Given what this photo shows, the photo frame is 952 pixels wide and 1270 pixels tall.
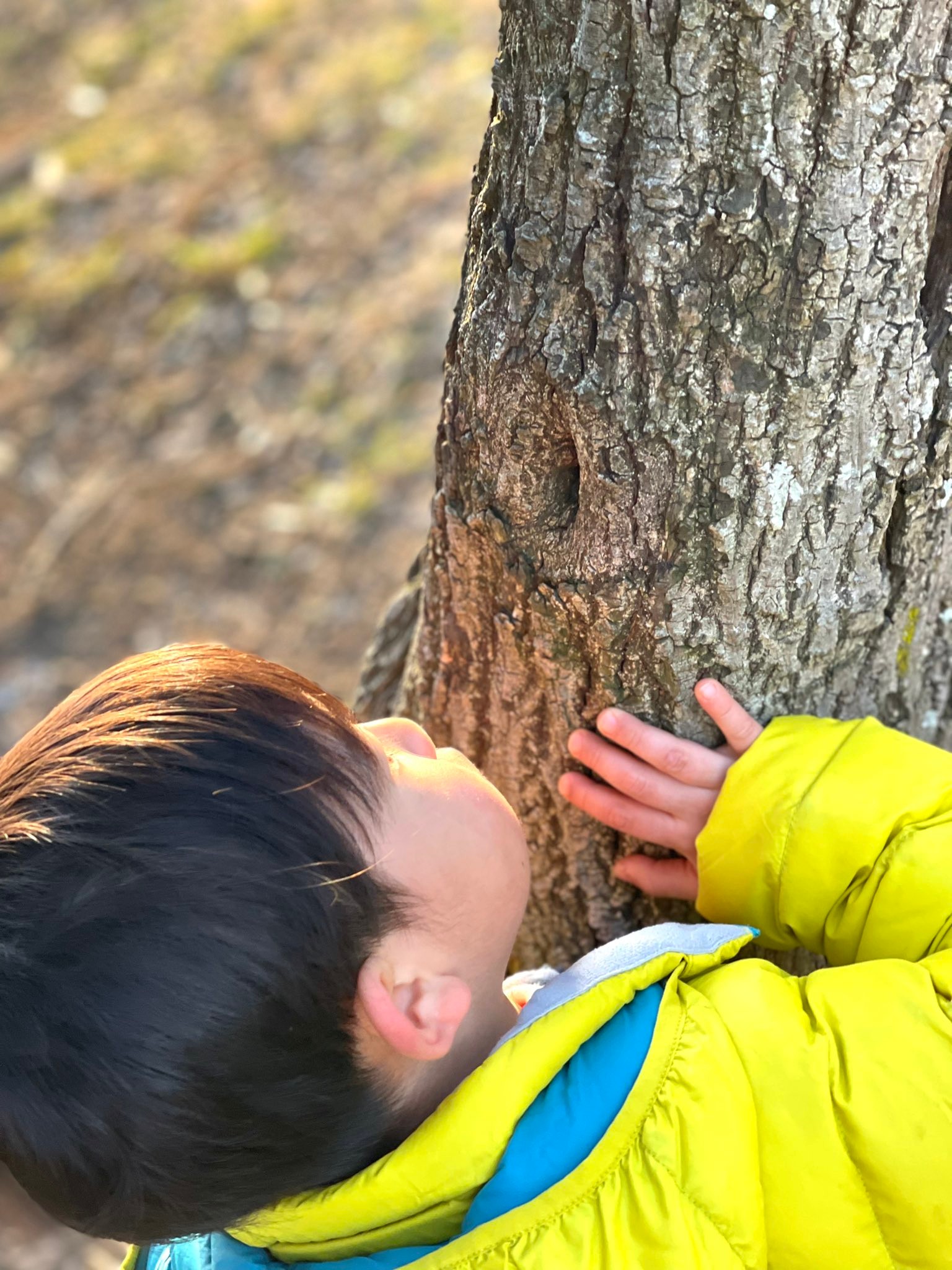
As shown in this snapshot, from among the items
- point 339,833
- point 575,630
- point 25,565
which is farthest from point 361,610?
point 339,833

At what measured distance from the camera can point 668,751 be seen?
1589 mm

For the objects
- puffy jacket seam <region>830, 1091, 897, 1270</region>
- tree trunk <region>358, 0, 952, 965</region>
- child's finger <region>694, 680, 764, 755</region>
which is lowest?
puffy jacket seam <region>830, 1091, 897, 1270</region>

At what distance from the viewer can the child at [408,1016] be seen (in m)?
1.19

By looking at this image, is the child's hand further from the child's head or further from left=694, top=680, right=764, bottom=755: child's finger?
the child's head

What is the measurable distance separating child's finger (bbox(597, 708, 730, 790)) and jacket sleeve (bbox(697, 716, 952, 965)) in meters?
0.05

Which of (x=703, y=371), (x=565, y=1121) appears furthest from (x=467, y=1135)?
(x=703, y=371)

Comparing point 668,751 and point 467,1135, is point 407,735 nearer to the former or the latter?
point 668,751

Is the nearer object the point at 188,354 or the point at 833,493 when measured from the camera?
the point at 833,493

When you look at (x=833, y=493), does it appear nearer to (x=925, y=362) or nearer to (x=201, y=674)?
(x=925, y=362)

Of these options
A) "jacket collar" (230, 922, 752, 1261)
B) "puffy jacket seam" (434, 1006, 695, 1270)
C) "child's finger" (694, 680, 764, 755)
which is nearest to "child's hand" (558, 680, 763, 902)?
"child's finger" (694, 680, 764, 755)

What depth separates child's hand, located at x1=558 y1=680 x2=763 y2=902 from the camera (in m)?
1.57

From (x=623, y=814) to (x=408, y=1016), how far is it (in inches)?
17.9

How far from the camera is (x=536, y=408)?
142cm

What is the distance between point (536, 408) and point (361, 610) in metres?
2.29
